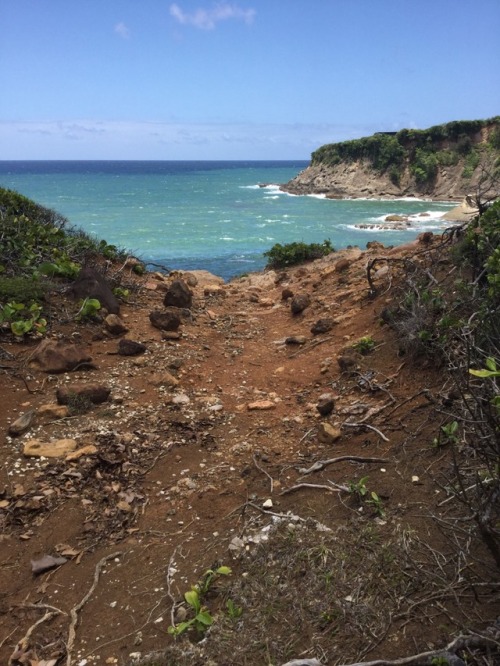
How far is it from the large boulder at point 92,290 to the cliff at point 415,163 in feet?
166

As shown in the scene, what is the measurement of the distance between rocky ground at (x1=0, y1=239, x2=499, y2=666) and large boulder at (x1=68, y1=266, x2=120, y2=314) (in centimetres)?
63

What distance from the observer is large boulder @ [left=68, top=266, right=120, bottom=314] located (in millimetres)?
7430

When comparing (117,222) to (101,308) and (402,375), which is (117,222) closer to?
(101,308)

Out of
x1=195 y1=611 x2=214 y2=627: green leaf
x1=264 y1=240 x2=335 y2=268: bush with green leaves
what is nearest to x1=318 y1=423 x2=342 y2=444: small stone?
x1=195 y1=611 x2=214 y2=627: green leaf

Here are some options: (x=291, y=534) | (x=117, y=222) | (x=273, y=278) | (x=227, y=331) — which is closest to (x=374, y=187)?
(x=117, y=222)

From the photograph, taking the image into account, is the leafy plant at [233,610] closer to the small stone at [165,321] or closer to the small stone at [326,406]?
the small stone at [326,406]

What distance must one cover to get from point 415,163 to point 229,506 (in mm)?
62332

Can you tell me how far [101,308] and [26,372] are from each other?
6.57 feet

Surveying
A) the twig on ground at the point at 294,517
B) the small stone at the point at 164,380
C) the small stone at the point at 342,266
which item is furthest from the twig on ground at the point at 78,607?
the small stone at the point at 342,266

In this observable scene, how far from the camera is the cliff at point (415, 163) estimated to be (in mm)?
55344

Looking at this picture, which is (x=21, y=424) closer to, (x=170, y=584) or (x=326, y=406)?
(x=170, y=584)

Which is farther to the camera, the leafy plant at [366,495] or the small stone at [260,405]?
the small stone at [260,405]

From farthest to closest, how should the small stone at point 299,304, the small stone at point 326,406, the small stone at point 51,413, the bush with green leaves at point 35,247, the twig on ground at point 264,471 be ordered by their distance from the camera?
the small stone at point 299,304 → the bush with green leaves at point 35,247 → the small stone at point 326,406 → the small stone at point 51,413 → the twig on ground at point 264,471

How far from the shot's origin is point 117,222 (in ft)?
132
